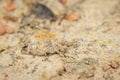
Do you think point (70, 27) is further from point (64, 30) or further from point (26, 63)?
point (26, 63)

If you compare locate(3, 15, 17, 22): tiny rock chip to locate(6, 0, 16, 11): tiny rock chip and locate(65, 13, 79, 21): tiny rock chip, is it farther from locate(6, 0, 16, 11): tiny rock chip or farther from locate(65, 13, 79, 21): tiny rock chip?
locate(65, 13, 79, 21): tiny rock chip

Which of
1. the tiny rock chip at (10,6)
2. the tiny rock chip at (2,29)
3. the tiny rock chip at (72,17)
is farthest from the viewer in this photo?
the tiny rock chip at (10,6)

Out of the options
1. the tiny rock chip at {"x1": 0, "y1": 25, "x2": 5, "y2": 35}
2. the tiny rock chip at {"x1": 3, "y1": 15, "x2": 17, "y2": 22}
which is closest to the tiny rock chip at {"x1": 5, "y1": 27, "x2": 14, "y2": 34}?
the tiny rock chip at {"x1": 0, "y1": 25, "x2": 5, "y2": 35}

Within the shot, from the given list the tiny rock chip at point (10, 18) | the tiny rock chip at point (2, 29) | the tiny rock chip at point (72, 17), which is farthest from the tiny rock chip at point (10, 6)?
the tiny rock chip at point (72, 17)

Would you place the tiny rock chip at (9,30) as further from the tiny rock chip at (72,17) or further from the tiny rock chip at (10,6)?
the tiny rock chip at (72,17)

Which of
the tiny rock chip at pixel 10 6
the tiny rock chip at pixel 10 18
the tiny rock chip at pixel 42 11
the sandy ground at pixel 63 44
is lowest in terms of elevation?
the sandy ground at pixel 63 44

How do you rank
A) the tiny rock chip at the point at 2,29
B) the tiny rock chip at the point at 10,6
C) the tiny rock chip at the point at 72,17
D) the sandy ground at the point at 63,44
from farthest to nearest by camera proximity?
the tiny rock chip at the point at 10,6 < the tiny rock chip at the point at 72,17 < the tiny rock chip at the point at 2,29 < the sandy ground at the point at 63,44

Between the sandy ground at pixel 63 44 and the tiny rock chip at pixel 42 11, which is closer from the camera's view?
the sandy ground at pixel 63 44

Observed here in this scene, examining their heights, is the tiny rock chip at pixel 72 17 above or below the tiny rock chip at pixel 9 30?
above

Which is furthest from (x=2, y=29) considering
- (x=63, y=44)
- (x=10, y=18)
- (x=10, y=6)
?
(x=63, y=44)
